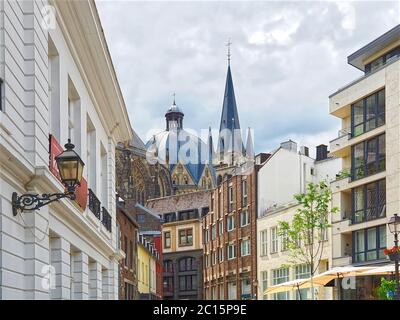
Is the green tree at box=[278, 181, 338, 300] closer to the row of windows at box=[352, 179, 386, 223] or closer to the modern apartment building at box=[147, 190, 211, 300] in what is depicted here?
the row of windows at box=[352, 179, 386, 223]

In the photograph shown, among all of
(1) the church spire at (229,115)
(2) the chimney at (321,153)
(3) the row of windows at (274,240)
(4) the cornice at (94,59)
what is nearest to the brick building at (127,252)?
(4) the cornice at (94,59)

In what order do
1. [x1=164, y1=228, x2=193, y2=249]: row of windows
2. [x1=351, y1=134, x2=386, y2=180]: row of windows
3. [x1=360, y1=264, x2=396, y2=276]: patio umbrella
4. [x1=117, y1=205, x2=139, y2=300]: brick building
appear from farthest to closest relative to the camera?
[x1=164, y1=228, x2=193, y2=249]: row of windows → [x1=117, y1=205, x2=139, y2=300]: brick building → [x1=351, y1=134, x2=386, y2=180]: row of windows → [x1=360, y1=264, x2=396, y2=276]: patio umbrella

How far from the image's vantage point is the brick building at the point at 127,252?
13.5m

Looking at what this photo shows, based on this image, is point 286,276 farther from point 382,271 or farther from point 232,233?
point 382,271

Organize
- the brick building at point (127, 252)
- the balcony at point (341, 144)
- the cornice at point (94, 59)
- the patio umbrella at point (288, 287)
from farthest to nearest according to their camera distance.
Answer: the brick building at point (127, 252)
the patio umbrella at point (288, 287)
the balcony at point (341, 144)
the cornice at point (94, 59)

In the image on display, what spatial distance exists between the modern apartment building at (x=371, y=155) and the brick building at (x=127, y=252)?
3.69 m

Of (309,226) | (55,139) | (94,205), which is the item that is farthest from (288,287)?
→ (55,139)

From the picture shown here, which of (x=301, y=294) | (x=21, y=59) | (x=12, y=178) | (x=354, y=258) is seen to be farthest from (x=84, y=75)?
(x=354, y=258)

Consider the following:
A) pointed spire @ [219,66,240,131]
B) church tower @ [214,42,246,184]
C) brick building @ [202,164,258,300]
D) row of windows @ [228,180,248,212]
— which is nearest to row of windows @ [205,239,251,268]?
brick building @ [202,164,258,300]

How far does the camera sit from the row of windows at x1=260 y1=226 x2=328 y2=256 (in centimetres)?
1391

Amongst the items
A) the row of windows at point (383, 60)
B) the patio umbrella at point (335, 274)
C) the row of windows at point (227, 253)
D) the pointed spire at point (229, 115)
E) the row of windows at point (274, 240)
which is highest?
the row of windows at point (383, 60)

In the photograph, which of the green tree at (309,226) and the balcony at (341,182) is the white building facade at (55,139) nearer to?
the green tree at (309,226)

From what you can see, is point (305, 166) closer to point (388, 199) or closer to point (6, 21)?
point (388, 199)

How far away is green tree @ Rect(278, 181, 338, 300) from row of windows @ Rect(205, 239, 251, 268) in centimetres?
74
